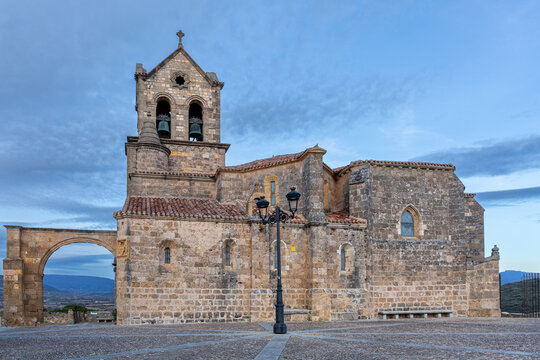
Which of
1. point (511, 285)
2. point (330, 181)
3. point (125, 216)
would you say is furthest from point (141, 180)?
point (511, 285)

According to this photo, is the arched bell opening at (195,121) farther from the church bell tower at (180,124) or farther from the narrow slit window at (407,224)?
the narrow slit window at (407,224)

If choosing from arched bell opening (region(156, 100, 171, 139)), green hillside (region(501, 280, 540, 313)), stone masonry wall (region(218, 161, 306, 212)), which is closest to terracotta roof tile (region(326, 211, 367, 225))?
stone masonry wall (region(218, 161, 306, 212))

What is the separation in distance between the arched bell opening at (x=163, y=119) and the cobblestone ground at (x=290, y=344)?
576 inches

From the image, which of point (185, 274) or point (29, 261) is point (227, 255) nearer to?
point (185, 274)

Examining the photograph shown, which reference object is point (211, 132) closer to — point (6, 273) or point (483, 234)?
point (6, 273)

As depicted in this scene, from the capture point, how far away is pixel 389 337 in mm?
13422

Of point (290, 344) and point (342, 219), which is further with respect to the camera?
point (342, 219)

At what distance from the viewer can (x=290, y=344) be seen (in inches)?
466

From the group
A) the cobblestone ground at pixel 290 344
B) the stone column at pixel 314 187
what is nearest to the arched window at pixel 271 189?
the stone column at pixel 314 187

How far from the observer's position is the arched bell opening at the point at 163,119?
27.5 meters

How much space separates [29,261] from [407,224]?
18.7 meters

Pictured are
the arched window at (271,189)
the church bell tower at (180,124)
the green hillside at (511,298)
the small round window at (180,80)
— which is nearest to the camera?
the arched window at (271,189)

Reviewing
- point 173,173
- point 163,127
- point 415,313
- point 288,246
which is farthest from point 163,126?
point 415,313

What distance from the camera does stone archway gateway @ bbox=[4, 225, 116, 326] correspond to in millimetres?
22172
